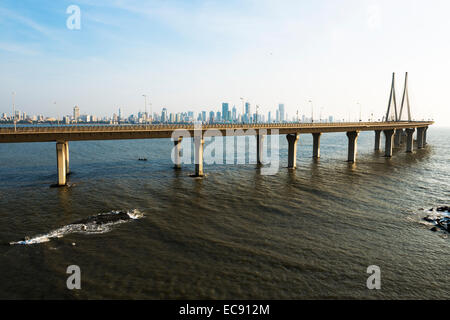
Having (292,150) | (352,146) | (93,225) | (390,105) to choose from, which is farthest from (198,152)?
(390,105)

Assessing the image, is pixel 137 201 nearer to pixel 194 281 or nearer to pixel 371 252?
pixel 194 281

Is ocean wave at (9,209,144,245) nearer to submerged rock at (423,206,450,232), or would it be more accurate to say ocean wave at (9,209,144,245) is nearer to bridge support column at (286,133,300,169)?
submerged rock at (423,206,450,232)

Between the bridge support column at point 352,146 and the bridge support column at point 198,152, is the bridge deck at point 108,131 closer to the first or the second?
the bridge support column at point 198,152

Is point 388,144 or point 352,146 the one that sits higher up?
point 388,144

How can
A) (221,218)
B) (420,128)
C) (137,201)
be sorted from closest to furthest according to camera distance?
1. (221,218)
2. (137,201)
3. (420,128)

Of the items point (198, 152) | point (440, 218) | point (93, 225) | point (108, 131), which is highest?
point (108, 131)

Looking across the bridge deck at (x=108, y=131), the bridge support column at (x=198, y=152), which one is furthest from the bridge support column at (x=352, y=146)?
the bridge support column at (x=198, y=152)

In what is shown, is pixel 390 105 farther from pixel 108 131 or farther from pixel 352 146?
pixel 108 131

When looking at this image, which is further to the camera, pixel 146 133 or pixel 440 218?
pixel 146 133
